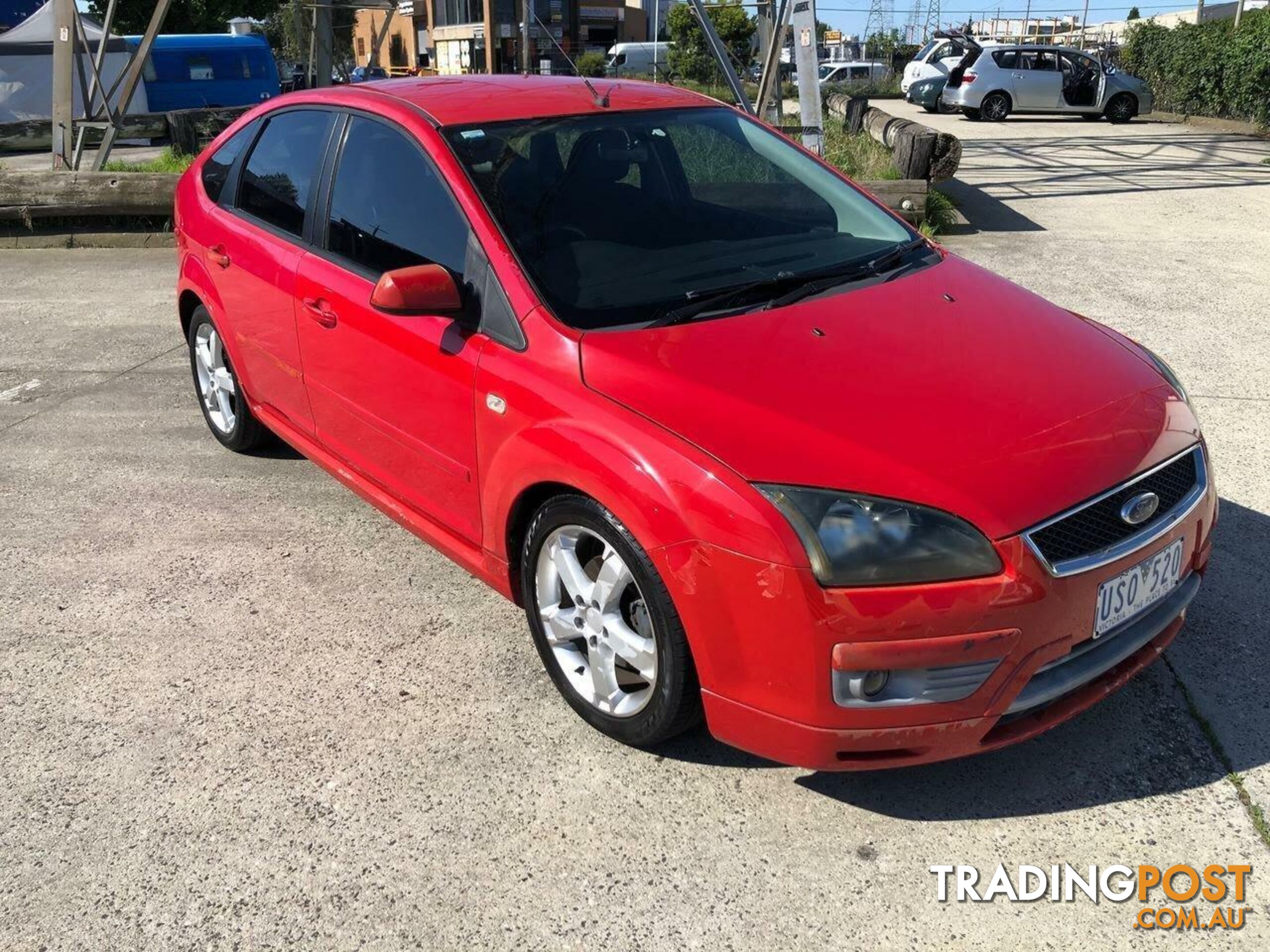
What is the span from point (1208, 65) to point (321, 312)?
23.8m

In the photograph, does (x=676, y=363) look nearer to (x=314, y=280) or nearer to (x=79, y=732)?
(x=314, y=280)

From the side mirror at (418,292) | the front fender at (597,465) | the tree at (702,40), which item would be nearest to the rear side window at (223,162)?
the side mirror at (418,292)

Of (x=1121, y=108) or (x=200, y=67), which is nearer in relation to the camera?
(x=1121, y=108)

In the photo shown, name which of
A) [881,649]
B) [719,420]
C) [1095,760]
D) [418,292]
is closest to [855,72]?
[418,292]

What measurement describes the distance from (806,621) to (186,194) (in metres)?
3.99

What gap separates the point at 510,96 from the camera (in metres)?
3.90

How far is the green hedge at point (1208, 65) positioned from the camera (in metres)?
20.1

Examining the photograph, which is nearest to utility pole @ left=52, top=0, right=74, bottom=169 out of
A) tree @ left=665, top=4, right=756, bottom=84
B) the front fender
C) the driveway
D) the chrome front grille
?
the driveway

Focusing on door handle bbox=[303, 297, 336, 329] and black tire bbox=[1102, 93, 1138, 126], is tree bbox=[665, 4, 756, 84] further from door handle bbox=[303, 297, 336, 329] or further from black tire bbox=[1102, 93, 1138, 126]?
door handle bbox=[303, 297, 336, 329]

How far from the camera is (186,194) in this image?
203 inches

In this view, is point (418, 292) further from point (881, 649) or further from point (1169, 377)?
point (1169, 377)

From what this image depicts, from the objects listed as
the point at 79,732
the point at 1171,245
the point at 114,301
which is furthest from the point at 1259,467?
the point at 114,301

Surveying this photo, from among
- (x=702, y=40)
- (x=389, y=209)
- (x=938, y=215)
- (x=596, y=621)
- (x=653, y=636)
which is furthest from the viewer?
(x=702, y=40)

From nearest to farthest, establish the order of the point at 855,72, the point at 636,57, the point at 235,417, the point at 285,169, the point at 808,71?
the point at 285,169 < the point at 235,417 < the point at 808,71 < the point at 855,72 < the point at 636,57
